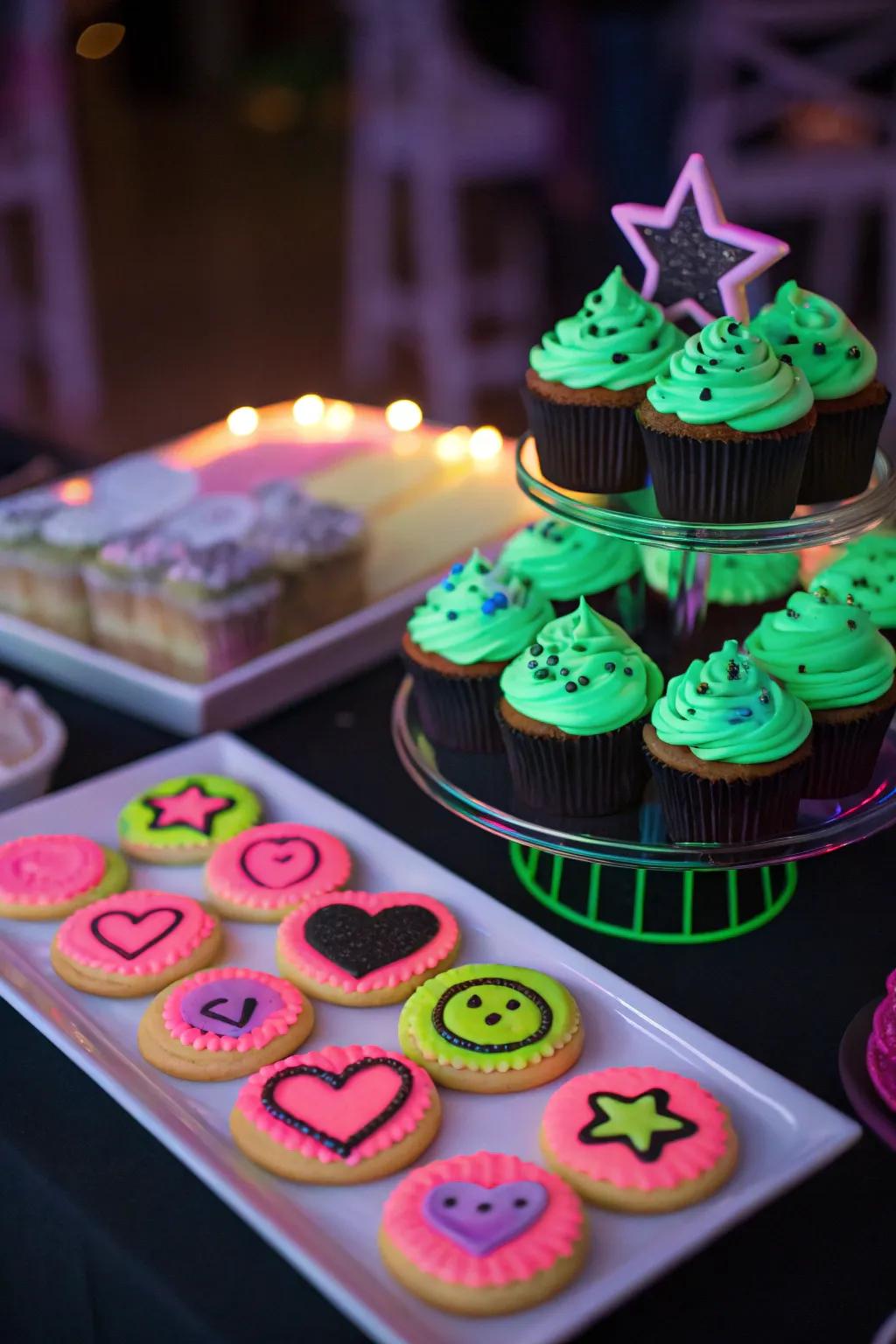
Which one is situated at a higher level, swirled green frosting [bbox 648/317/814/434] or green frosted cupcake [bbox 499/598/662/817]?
swirled green frosting [bbox 648/317/814/434]


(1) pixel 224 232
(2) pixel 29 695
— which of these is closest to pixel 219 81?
(1) pixel 224 232

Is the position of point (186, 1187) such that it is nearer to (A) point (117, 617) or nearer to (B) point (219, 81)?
(A) point (117, 617)

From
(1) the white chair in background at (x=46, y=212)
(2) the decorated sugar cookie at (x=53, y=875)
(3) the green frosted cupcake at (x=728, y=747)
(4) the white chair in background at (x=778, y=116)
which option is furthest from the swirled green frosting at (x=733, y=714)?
(1) the white chair in background at (x=46, y=212)

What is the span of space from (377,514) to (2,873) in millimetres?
1175

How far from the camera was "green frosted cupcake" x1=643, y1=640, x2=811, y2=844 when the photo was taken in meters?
1.50

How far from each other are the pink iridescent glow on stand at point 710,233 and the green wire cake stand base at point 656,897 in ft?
2.23

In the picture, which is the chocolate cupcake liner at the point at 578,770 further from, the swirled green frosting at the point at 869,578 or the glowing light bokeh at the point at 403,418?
the glowing light bokeh at the point at 403,418

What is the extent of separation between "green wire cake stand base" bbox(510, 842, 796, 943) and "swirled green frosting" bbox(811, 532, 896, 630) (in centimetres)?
35

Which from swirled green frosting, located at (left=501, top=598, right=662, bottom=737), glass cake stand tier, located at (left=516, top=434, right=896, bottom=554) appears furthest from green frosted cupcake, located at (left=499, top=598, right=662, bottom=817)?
glass cake stand tier, located at (left=516, top=434, right=896, bottom=554)

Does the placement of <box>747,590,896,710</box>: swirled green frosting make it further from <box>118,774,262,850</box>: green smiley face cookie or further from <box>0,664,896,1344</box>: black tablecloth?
<box>118,774,262,850</box>: green smiley face cookie

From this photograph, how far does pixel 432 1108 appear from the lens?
1388 mm

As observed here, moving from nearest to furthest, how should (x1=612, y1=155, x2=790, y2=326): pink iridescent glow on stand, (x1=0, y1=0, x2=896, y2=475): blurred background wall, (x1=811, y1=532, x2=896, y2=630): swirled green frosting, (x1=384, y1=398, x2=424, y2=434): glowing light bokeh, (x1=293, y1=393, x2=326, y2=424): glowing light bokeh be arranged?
(x1=612, y1=155, x2=790, y2=326): pink iridescent glow on stand < (x1=811, y1=532, x2=896, y2=630): swirled green frosting < (x1=384, y1=398, x2=424, y2=434): glowing light bokeh < (x1=293, y1=393, x2=326, y2=424): glowing light bokeh < (x1=0, y1=0, x2=896, y2=475): blurred background wall

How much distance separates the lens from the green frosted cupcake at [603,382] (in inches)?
65.6

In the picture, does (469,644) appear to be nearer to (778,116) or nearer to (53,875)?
(53,875)
